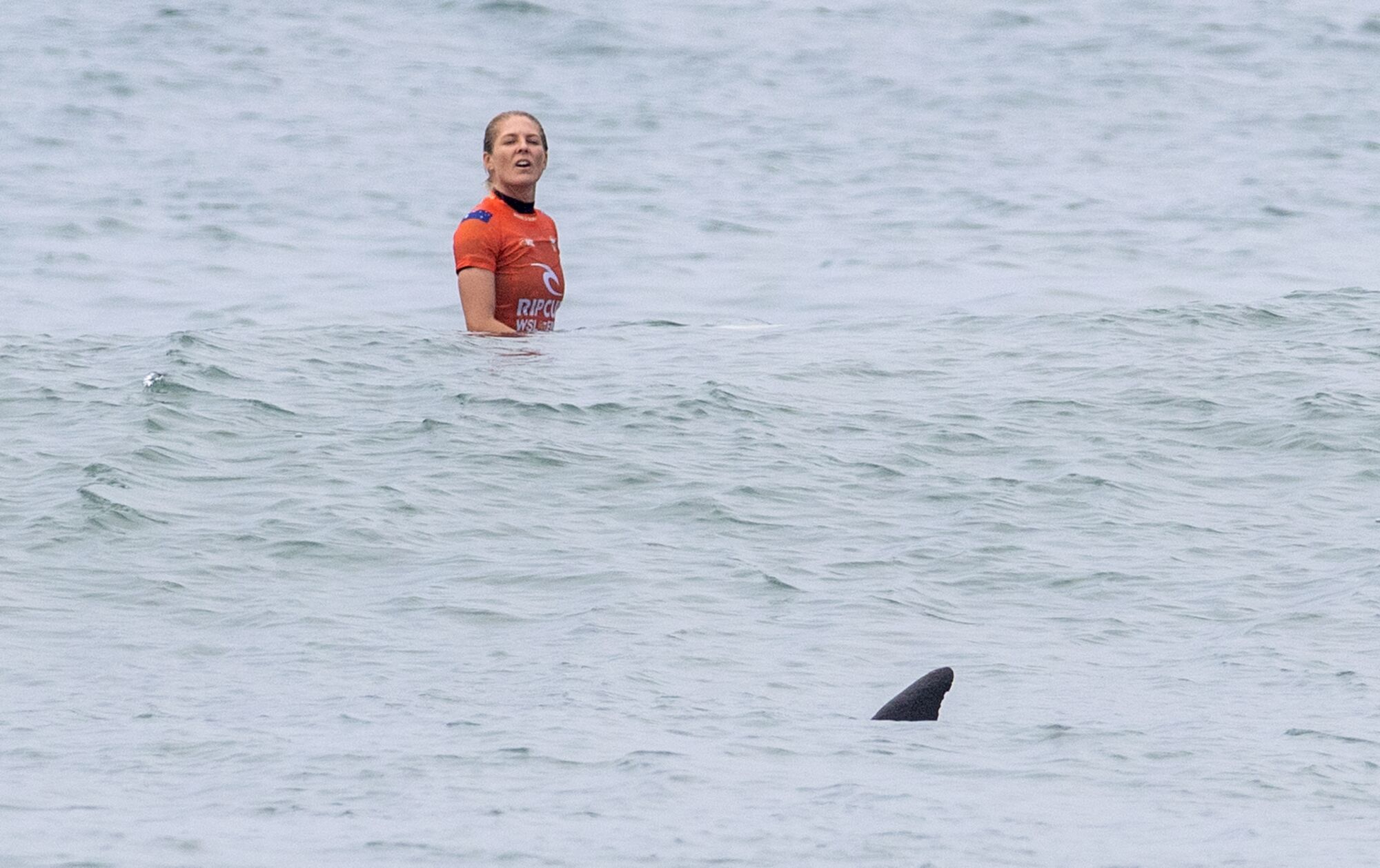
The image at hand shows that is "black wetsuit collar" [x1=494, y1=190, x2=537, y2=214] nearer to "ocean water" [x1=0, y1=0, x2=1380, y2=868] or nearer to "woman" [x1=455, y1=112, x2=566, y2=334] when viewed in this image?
"woman" [x1=455, y1=112, x2=566, y2=334]

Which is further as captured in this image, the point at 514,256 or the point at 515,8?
the point at 515,8

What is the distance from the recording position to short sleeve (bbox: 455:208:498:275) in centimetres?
1134

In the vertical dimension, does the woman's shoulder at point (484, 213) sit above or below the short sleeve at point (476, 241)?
above

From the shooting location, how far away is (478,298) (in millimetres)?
11578

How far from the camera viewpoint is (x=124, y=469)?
9.80m

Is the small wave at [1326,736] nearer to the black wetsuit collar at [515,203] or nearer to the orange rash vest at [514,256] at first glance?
the orange rash vest at [514,256]

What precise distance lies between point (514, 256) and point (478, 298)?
32 centimetres

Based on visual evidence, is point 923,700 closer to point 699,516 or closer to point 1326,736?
point 1326,736

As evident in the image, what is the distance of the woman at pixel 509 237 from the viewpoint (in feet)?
37.4

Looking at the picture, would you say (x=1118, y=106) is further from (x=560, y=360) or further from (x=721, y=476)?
(x=721, y=476)

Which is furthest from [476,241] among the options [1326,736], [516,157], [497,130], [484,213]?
[1326,736]

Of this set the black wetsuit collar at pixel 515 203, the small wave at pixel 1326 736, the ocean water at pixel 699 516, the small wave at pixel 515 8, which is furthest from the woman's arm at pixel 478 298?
the small wave at pixel 515 8

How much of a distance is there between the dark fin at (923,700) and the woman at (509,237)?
5.30 metres

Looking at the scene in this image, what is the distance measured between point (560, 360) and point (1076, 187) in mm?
9952
